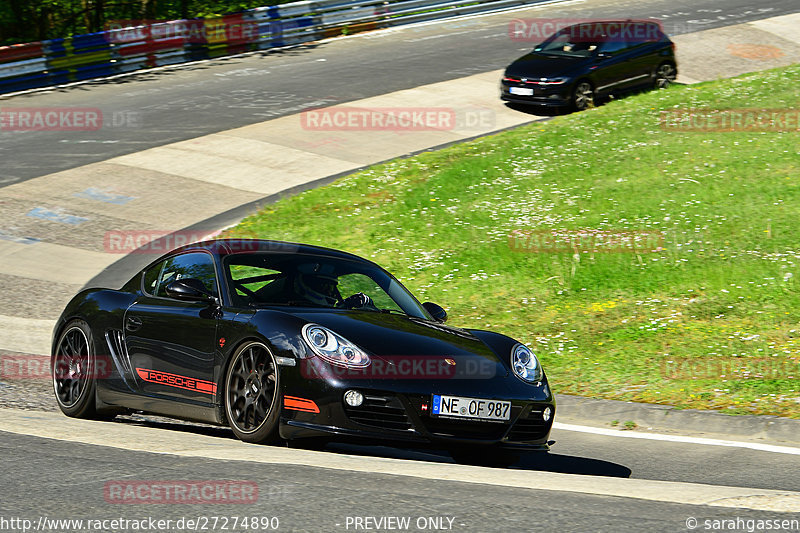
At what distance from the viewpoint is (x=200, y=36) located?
1043 inches

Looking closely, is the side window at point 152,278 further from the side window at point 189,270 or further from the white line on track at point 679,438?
the white line on track at point 679,438

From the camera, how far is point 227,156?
60.2 ft

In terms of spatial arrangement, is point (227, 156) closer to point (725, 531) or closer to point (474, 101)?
point (474, 101)

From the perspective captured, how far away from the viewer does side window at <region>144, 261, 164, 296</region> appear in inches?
302

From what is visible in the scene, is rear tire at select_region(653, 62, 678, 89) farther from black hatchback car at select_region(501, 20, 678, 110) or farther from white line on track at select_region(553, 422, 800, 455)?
white line on track at select_region(553, 422, 800, 455)

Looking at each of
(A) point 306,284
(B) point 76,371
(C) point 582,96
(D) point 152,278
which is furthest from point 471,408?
(C) point 582,96

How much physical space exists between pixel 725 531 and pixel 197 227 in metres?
11.5

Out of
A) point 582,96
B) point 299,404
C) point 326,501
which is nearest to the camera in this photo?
point 326,501

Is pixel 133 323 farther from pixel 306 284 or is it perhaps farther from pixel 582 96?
pixel 582 96

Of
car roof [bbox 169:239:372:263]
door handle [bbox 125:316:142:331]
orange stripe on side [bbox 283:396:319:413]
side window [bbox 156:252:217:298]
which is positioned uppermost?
car roof [bbox 169:239:372:263]

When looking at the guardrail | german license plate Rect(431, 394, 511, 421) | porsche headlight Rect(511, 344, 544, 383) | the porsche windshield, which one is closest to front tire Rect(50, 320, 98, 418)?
the porsche windshield

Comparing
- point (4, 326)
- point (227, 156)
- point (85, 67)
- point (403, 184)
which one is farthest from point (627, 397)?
point (85, 67)

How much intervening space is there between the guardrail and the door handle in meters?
16.9

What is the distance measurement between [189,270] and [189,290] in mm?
708
